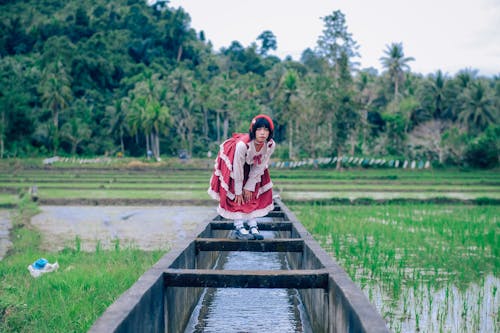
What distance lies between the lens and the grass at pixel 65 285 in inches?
144

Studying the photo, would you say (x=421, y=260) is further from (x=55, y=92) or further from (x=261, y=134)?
(x=55, y=92)

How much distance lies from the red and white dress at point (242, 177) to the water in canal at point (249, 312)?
2.85ft

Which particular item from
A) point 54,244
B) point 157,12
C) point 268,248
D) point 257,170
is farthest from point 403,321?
point 157,12

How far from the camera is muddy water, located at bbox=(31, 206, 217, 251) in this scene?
8062mm

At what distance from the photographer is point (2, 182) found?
1928 cm

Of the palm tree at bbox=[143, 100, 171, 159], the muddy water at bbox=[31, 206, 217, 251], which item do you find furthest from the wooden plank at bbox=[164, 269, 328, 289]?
the palm tree at bbox=[143, 100, 171, 159]

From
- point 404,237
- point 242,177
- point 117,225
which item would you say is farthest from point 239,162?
point 117,225

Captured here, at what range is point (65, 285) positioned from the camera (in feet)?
15.7

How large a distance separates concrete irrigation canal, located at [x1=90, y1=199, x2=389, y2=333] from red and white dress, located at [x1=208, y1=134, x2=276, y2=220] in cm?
30

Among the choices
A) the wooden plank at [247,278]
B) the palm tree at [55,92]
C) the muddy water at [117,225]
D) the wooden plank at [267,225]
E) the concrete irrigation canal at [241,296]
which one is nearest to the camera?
the concrete irrigation canal at [241,296]

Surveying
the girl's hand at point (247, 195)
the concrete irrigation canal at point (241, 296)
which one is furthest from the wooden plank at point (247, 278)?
the girl's hand at point (247, 195)

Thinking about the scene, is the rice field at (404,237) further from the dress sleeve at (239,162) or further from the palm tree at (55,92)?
the palm tree at (55,92)

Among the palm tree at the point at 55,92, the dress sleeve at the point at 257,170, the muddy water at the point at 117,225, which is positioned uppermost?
the palm tree at the point at 55,92

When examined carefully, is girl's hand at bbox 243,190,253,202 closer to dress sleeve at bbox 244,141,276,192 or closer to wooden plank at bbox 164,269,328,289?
dress sleeve at bbox 244,141,276,192
